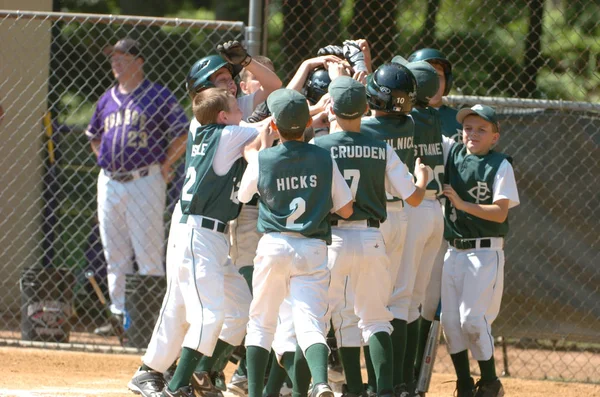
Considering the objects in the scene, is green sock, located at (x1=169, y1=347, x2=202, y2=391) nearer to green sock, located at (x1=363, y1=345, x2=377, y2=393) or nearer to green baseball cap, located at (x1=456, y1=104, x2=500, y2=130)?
green sock, located at (x1=363, y1=345, x2=377, y2=393)

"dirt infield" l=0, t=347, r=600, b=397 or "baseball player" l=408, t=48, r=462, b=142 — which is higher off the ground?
"baseball player" l=408, t=48, r=462, b=142

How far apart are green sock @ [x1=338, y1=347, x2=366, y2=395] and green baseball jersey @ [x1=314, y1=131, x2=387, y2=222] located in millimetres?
672

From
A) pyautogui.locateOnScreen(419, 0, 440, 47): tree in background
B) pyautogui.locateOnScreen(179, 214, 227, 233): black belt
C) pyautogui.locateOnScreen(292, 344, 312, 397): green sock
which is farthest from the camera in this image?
pyautogui.locateOnScreen(419, 0, 440, 47): tree in background

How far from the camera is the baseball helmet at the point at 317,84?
5.60m

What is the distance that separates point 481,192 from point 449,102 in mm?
1603

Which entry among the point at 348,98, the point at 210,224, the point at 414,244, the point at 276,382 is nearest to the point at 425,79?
the point at 348,98

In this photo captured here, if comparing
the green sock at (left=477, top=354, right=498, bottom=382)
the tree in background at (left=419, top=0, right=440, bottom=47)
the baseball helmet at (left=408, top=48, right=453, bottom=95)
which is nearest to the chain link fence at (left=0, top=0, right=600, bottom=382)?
the tree in background at (left=419, top=0, right=440, bottom=47)

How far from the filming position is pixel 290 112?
15.2 ft

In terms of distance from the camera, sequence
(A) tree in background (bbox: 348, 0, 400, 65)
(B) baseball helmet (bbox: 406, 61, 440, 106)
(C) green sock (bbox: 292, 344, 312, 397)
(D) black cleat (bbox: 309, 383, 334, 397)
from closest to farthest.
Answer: (D) black cleat (bbox: 309, 383, 334, 397), (C) green sock (bbox: 292, 344, 312, 397), (B) baseball helmet (bbox: 406, 61, 440, 106), (A) tree in background (bbox: 348, 0, 400, 65)

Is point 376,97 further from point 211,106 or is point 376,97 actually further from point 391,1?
point 391,1

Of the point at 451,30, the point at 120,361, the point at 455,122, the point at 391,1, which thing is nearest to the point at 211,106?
the point at 455,122

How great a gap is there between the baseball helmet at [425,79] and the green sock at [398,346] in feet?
3.99

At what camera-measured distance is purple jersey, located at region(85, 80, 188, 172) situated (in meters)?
7.49

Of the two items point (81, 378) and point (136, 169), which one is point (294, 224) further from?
point (136, 169)
